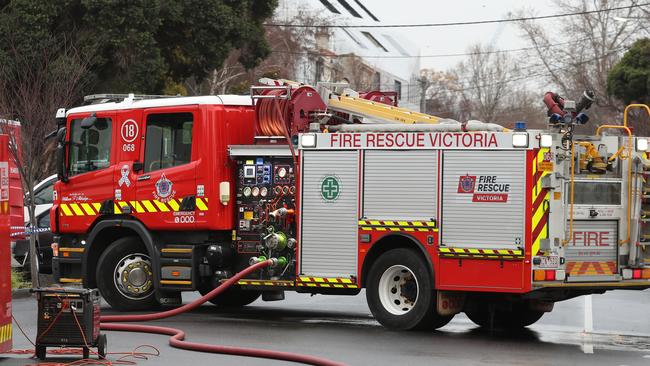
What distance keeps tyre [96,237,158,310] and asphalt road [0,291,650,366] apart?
1.37ft

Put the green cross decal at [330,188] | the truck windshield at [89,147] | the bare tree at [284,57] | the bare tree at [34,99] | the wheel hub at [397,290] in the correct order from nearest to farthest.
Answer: the wheel hub at [397,290] < the green cross decal at [330,188] < the truck windshield at [89,147] < the bare tree at [34,99] < the bare tree at [284,57]

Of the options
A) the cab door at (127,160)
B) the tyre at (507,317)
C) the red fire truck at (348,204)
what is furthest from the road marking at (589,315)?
the cab door at (127,160)

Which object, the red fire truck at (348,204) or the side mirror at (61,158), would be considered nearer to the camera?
the red fire truck at (348,204)

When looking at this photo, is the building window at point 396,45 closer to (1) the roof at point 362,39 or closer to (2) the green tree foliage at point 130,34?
(1) the roof at point 362,39

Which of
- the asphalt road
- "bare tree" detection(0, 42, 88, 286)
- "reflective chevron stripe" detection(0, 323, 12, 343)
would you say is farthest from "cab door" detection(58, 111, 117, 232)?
"reflective chevron stripe" detection(0, 323, 12, 343)

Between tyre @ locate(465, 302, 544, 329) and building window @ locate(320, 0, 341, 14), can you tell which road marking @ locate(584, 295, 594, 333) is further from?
building window @ locate(320, 0, 341, 14)

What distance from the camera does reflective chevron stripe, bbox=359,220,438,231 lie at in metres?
13.1

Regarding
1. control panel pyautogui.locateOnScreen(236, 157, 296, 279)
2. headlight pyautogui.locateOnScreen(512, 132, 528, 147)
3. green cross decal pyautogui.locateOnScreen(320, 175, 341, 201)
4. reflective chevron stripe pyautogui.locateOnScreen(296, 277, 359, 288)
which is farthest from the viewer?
control panel pyautogui.locateOnScreen(236, 157, 296, 279)

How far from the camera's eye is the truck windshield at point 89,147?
1566 centimetres

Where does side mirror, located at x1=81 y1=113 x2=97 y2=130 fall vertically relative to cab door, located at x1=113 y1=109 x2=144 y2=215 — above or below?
above

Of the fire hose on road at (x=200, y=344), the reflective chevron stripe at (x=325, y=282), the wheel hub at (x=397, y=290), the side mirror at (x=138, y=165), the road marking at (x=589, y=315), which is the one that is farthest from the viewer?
the side mirror at (x=138, y=165)

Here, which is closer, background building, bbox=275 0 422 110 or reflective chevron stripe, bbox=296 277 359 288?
reflective chevron stripe, bbox=296 277 359 288

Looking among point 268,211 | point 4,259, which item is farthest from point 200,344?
point 268,211

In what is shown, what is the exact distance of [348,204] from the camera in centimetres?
1374
